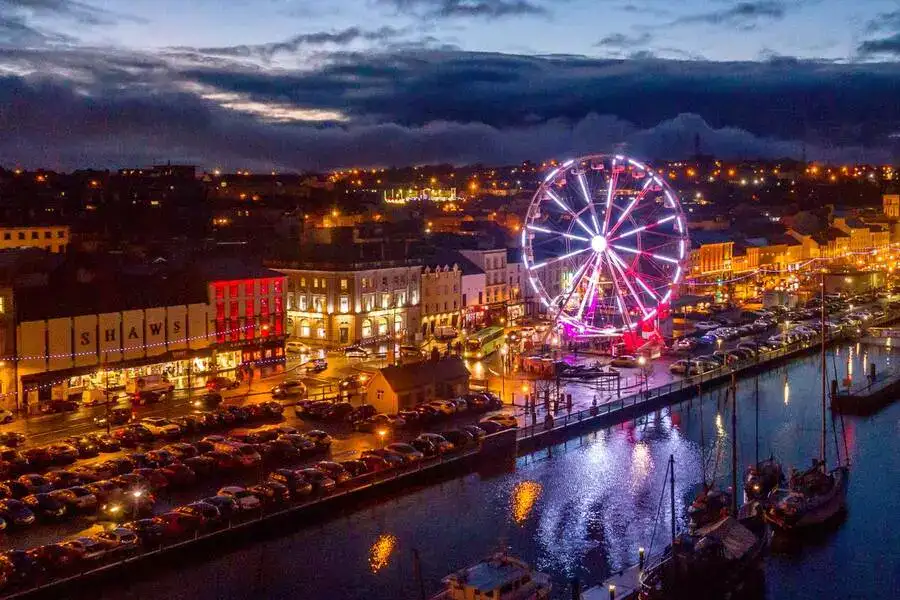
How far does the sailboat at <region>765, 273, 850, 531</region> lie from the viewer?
58.1ft

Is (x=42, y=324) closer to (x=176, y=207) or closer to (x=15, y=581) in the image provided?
(x=15, y=581)

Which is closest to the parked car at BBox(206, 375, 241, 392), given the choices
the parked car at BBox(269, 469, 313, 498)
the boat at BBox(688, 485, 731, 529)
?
the parked car at BBox(269, 469, 313, 498)

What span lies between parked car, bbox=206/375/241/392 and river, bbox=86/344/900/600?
27.8ft

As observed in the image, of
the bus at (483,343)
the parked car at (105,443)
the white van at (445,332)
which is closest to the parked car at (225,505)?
the parked car at (105,443)

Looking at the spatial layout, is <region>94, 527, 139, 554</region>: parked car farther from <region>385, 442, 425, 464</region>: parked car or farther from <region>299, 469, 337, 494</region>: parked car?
<region>385, 442, 425, 464</region>: parked car

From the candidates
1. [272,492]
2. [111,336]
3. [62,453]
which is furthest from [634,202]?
[62,453]

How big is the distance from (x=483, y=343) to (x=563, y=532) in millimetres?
15468

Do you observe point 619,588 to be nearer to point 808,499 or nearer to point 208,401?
point 808,499

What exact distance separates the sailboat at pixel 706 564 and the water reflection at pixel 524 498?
3202 millimetres

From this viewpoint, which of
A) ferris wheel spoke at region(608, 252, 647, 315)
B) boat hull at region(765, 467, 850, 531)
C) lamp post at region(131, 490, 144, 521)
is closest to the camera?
lamp post at region(131, 490, 144, 521)

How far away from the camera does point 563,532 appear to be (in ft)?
56.9

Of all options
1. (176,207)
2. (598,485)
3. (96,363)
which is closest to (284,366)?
(96,363)

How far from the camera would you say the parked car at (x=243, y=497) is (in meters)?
17.1

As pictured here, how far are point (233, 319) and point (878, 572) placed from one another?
18608 mm
